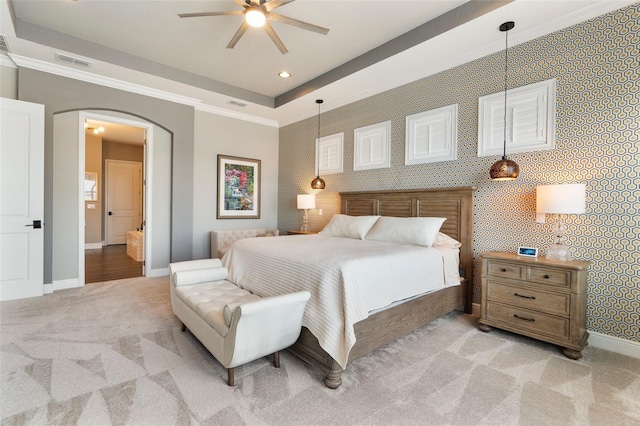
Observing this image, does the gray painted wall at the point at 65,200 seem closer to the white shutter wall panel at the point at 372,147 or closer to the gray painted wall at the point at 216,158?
the gray painted wall at the point at 216,158

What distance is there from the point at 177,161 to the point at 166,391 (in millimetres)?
4078

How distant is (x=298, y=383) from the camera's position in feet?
6.57

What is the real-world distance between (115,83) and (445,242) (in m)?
5.20

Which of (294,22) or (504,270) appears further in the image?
(504,270)

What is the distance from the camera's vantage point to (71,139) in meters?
4.17

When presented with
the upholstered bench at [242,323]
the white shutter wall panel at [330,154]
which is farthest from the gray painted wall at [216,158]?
the upholstered bench at [242,323]

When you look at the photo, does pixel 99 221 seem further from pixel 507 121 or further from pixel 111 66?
pixel 507 121

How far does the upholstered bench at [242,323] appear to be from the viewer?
185 centimetres

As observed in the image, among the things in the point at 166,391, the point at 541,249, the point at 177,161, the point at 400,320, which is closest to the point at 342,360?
the point at 400,320

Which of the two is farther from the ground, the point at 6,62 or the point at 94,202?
the point at 6,62

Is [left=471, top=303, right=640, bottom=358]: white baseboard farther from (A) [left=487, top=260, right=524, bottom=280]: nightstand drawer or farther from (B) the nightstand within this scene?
(A) [left=487, top=260, right=524, bottom=280]: nightstand drawer

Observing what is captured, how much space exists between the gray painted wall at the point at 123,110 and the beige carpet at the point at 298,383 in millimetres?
2092

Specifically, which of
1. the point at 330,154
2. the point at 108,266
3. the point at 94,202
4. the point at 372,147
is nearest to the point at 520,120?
the point at 372,147

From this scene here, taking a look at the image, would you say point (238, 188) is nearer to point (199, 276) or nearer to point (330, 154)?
point (330, 154)
